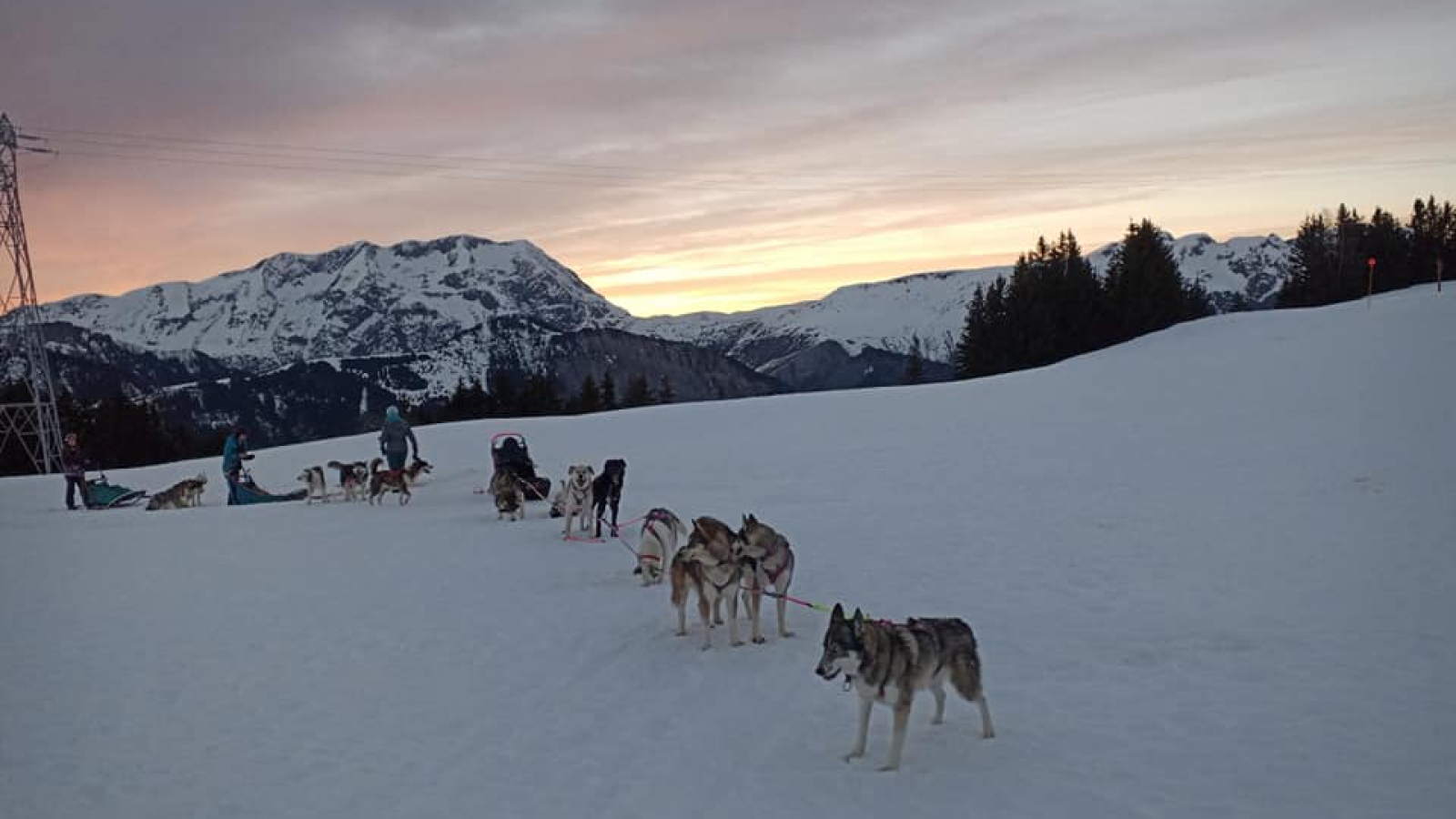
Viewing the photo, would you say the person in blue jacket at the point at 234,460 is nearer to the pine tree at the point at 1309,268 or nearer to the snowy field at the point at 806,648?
the snowy field at the point at 806,648

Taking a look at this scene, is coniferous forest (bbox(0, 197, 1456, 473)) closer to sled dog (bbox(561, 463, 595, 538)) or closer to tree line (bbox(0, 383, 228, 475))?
tree line (bbox(0, 383, 228, 475))

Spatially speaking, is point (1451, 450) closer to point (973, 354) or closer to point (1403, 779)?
point (1403, 779)

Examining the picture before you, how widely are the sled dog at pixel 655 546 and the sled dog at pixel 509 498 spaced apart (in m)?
6.46

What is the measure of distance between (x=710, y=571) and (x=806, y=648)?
1.25 metres

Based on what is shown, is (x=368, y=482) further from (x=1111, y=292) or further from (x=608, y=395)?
(x=608, y=395)

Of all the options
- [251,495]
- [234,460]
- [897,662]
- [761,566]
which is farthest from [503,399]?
[897,662]

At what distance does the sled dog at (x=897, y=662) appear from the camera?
6.39m

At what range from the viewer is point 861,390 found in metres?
37.0

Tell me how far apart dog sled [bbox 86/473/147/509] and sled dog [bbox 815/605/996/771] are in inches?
915

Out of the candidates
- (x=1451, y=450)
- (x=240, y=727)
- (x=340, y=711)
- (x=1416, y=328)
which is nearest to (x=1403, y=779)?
(x=340, y=711)

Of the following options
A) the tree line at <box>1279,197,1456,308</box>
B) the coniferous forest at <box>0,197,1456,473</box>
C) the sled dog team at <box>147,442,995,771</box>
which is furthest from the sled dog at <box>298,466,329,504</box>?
the tree line at <box>1279,197,1456,308</box>

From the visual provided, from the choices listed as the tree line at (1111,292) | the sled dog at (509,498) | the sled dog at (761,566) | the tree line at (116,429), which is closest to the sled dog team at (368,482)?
the sled dog at (509,498)

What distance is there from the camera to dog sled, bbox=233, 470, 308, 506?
2300cm

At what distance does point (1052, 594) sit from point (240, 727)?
863 centimetres
